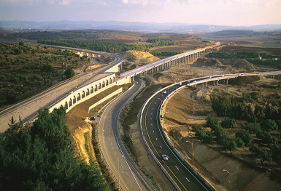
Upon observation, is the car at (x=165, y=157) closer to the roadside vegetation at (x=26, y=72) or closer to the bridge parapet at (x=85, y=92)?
the bridge parapet at (x=85, y=92)

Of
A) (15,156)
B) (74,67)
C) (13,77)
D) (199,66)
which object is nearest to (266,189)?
(15,156)

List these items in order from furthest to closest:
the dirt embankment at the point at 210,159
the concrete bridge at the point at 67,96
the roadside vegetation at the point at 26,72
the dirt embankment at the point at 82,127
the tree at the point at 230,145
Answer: the roadside vegetation at the point at 26,72 < the concrete bridge at the point at 67,96 < the tree at the point at 230,145 < the dirt embankment at the point at 82,127 < the dirt embankment at the point at 210,159

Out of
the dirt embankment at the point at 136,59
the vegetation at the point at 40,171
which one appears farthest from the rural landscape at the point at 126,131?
the dirt embankment at the point at 136,59

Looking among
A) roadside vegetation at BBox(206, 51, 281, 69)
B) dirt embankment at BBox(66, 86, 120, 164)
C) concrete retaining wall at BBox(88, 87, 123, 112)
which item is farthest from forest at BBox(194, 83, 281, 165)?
roadside vegetation at BBox(206, 51, 281, 69)

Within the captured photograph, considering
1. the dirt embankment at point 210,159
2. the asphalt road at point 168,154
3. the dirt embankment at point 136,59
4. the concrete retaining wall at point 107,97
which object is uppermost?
the dirt embankment at point 136,59

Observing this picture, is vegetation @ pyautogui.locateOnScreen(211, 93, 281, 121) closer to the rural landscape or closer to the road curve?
the rural landscape

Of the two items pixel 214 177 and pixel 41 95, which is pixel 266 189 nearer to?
pixel 214 177

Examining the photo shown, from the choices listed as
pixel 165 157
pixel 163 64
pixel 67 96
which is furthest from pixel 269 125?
pixel 163 64
